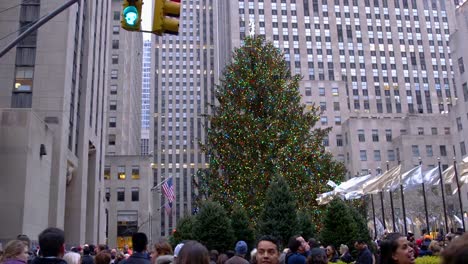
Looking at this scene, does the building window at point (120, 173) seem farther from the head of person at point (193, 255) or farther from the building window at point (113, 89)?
the head of person at point (193, 255)

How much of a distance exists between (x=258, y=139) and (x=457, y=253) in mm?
27122

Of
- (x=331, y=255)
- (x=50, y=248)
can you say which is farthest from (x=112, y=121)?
(x=50, y=248)

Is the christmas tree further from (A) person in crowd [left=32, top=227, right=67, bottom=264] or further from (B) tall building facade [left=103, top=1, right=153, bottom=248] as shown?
(B) tall building facade [left=103, top=1, right=153, bottom=248]

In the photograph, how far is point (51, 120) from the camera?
120 ft

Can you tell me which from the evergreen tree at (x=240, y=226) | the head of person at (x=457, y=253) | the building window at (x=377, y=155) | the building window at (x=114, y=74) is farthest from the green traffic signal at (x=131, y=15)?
the building window at (x=377, y=155)

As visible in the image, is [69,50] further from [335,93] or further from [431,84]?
[431,84]

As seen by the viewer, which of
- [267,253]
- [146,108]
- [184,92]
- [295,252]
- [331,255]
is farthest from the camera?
[146,108]

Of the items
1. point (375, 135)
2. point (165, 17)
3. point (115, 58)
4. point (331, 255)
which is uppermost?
point (115, 58)

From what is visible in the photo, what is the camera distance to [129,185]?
75250 millimetres

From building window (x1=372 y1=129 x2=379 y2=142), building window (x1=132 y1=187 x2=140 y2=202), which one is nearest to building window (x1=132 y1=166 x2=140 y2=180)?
building window (x1=132 y1=187 x2=140 y2=202)

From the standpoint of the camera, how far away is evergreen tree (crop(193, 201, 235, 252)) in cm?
2230

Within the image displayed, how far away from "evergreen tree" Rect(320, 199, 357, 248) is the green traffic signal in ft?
48.4

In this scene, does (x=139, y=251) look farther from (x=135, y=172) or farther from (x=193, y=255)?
(x=135, y=172)

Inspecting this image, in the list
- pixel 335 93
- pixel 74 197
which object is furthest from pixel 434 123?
pixel 74 197
